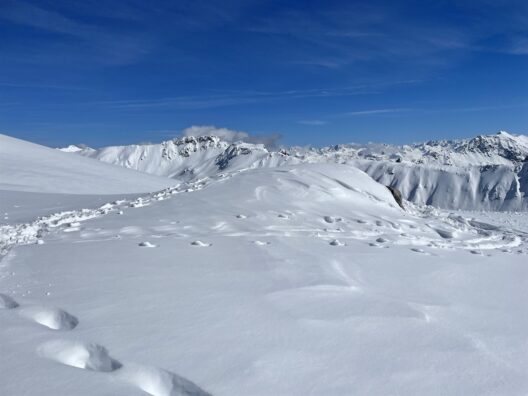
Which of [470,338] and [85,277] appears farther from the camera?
[85,277]

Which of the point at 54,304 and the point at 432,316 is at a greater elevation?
the point at 432,316

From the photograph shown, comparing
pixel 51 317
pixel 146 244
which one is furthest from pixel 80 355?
pixel 146 244

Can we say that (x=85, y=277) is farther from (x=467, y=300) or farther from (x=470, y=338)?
(x=467, y=300)

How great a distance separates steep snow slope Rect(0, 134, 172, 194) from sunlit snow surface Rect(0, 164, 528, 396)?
27.3 ft

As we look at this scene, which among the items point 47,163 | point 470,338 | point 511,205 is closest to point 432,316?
point 470,338

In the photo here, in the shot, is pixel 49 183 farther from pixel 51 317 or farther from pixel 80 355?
pixel 80 355

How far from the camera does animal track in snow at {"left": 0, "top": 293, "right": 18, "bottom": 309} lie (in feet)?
14.2

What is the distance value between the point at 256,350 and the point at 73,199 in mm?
11672

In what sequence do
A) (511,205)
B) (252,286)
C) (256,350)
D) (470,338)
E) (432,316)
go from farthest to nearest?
1. (511,205)
2. (252,286)
3. (432,316)
4. (470,338)
5. (256,350)

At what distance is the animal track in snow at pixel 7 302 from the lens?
4.32m

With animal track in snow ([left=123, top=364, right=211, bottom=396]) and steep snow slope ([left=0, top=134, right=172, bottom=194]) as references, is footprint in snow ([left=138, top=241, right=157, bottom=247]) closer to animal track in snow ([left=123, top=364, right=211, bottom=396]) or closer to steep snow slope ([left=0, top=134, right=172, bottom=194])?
animal track in snow ([left=123, top=364, right=211, bottom=396])

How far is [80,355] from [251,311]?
1565 millimetres

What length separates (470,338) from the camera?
13.6ft

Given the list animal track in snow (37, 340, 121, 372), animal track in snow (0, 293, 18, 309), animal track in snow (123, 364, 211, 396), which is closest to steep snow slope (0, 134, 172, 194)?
animal track in snow (0, 293, 18, 309)
